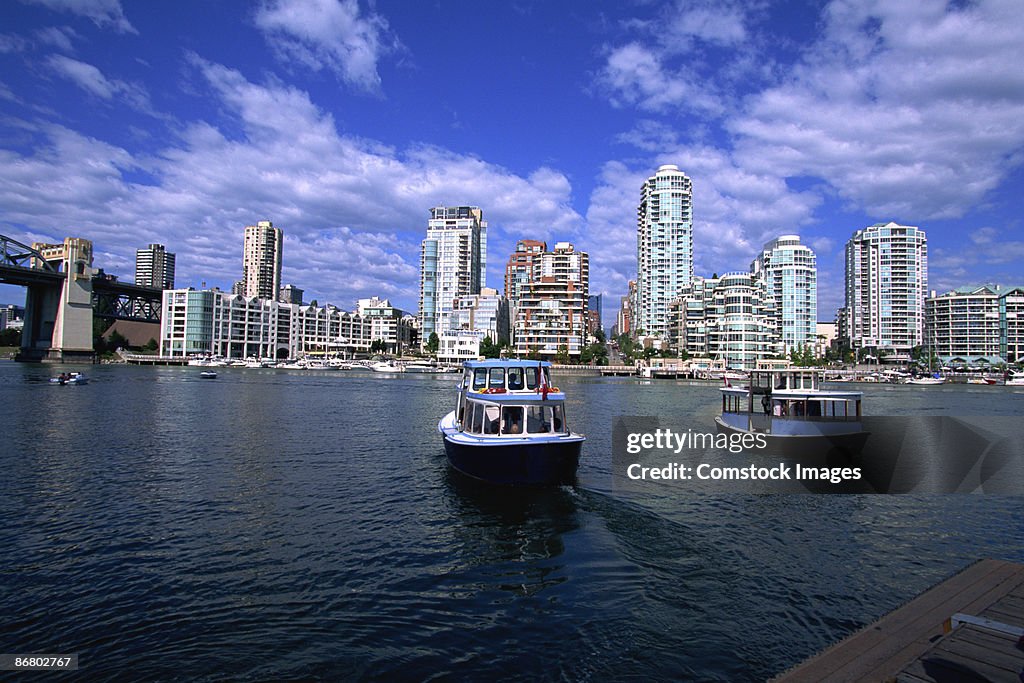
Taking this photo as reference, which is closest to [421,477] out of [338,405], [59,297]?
[338,405]

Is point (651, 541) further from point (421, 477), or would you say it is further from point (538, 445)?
point (421, 477)

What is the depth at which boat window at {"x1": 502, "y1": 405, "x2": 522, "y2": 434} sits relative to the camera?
Answer: 70.2 ft

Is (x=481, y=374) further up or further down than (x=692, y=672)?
further up

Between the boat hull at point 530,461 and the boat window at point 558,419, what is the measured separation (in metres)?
1.21

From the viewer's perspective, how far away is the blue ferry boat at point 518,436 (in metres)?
20.1

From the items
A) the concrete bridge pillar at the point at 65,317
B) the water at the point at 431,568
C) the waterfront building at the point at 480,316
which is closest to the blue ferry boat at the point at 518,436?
the water at the point at 431,568

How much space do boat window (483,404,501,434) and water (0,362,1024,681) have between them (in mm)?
2224

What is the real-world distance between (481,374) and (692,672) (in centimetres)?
1808

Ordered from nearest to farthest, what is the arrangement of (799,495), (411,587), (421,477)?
(411,587) < (799,495) < (421,477)

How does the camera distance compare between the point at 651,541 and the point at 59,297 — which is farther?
the point at 59,297

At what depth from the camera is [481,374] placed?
2670 cm

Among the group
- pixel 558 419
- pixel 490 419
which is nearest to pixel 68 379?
pixel 490 419

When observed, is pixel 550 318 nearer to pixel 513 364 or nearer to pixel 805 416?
pixel 805 416

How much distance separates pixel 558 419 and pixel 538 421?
799mm
